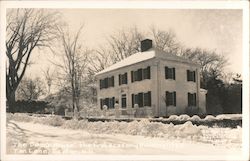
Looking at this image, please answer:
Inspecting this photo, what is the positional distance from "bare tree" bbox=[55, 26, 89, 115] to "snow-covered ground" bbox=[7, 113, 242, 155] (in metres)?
0.17

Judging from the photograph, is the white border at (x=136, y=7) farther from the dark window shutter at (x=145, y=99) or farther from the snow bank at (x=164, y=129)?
the dark window shutter at (x=145, y=99)

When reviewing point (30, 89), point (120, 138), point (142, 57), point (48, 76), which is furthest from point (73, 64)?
point (120, 138)

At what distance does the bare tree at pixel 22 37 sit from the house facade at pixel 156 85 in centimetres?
40

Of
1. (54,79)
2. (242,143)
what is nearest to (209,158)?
(242,143)

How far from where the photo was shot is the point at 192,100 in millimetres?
2791

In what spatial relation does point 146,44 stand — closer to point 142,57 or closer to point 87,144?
point 142,57

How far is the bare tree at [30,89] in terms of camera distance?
110 inches

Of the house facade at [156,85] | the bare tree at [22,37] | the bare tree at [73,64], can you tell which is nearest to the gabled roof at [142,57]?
the house facade at [156,85]

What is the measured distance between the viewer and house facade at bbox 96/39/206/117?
9.21ft

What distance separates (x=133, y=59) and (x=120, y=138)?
456 millimetres

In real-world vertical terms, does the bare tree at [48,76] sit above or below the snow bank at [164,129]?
above

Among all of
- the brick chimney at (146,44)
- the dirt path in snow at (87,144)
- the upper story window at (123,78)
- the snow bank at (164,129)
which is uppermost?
the brick chimney at (146,44)

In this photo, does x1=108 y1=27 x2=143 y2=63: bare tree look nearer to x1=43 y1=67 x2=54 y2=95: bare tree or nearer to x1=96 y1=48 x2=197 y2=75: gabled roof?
x1=96 y1=48 x2=197 y2=75: gabled roof

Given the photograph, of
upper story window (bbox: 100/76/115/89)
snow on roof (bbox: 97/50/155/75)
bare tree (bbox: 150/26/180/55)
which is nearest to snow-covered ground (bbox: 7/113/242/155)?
upper story window (bbox: 100/76/115/89)
